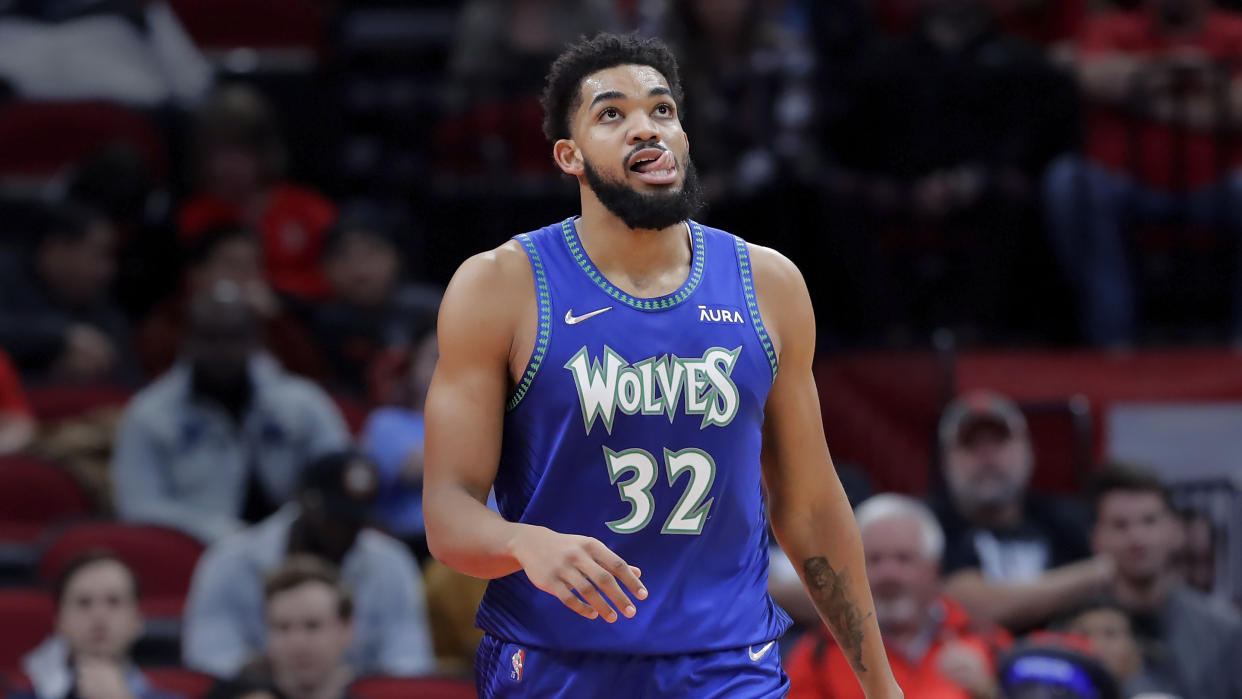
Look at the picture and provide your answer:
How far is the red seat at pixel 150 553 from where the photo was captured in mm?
6656

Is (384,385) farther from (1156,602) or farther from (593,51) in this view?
(593,51)

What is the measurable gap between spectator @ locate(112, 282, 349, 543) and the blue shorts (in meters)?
3.90

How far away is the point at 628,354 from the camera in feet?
11.5

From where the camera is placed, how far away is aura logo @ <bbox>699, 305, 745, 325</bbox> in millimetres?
3584

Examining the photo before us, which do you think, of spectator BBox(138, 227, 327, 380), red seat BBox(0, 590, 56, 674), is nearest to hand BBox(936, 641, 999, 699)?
red seat BBox(0, 590, 56, 674)

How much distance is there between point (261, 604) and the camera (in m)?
6.57

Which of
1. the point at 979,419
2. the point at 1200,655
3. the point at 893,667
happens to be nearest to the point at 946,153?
the point at 979,419

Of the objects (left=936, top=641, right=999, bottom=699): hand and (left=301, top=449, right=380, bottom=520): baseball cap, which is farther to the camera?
(left=301, top=449, right=380, bottom=520): baseball cap

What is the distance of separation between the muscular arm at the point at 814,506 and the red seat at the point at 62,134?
252 inches

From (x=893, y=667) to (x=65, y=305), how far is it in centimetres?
468

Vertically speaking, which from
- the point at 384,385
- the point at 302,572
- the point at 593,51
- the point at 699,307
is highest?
the point at 593,51

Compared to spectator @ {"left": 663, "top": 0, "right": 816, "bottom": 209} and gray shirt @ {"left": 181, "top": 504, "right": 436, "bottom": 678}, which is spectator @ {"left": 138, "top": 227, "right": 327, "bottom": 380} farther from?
spectator @ {"left": 663, "top": 0, "right": 816, "bottom": 209}

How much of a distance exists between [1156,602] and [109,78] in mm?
6264

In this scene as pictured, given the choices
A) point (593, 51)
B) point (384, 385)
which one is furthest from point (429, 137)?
point (593, 51)
